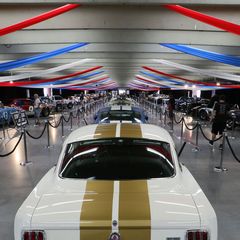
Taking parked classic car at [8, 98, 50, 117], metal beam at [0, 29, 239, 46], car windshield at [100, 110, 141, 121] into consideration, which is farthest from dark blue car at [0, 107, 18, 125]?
car windshield at [100, 110, 141, 121]

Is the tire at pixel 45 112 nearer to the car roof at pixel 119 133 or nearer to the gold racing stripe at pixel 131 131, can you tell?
the car roof at pixel 119 133

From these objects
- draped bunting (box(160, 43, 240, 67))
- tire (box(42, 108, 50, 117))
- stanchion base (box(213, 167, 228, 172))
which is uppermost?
draped bunting (box(160, 43, 240, 67))

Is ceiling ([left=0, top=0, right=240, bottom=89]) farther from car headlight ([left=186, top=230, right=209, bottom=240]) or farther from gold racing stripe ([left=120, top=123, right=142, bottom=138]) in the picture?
car headlight ([left=186, top=230, right=209, bottom=240])

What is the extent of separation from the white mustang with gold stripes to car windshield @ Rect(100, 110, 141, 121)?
4.41 metres

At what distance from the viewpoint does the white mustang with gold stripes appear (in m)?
2.01

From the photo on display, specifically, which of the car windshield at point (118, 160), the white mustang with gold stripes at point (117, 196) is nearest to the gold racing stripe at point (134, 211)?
the white mustang with gold stripes at point (117, 196)

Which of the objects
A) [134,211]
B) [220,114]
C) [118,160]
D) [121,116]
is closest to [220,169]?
[220,114]

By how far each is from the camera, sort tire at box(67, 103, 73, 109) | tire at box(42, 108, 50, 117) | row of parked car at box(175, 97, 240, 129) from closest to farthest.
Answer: row of parked car at box(175, 97, 240, 129), tire at box(42, 108, 50, 117), tire at box(67, 103, 73, 109)

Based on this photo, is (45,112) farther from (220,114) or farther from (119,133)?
(119,133)

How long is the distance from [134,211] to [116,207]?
5.7 inches

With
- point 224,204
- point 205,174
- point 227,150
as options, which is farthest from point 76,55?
point 224,204

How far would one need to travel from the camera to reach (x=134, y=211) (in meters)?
2.13

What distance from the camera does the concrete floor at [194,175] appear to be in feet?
13.4

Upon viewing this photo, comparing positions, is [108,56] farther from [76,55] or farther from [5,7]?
[5,7]
